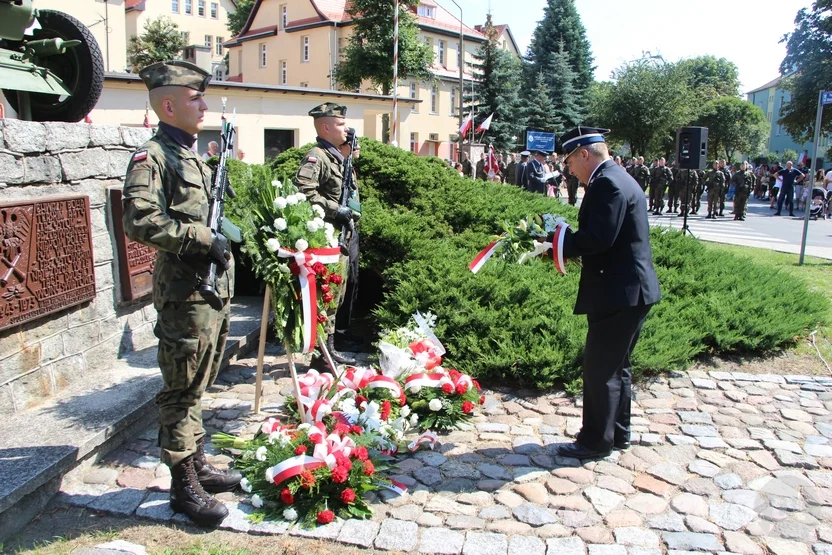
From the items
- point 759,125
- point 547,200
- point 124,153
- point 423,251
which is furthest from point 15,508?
point 759,125

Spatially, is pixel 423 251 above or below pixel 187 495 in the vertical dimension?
above

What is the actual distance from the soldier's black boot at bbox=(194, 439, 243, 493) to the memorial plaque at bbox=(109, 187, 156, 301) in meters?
1.96

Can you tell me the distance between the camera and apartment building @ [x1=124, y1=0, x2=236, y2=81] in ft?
197

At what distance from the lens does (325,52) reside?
51.2 m

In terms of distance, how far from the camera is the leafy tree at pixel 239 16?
64.2 meters

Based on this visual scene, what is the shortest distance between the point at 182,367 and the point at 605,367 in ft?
8.10

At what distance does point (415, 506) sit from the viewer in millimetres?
3795

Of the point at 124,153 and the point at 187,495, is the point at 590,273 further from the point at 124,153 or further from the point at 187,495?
the point at 124,153

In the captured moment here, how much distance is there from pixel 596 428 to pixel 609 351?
20.1 inches

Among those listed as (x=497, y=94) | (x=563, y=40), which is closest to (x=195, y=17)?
(x=563, y=40)

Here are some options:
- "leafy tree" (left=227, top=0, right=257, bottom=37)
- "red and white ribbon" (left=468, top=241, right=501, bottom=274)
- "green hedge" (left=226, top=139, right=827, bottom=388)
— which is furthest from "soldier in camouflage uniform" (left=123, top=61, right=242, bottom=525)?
"leafy tree" (left=227, top=0, right=257, bottom=37)

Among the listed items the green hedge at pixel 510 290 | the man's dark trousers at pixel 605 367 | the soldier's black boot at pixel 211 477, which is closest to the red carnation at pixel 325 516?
the soldier's black boot at pixel 211 477

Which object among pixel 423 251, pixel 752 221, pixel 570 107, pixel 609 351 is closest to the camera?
pixel 609 351

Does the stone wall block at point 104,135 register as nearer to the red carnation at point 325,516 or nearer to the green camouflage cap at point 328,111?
the green camouflage cap at point 328,111
